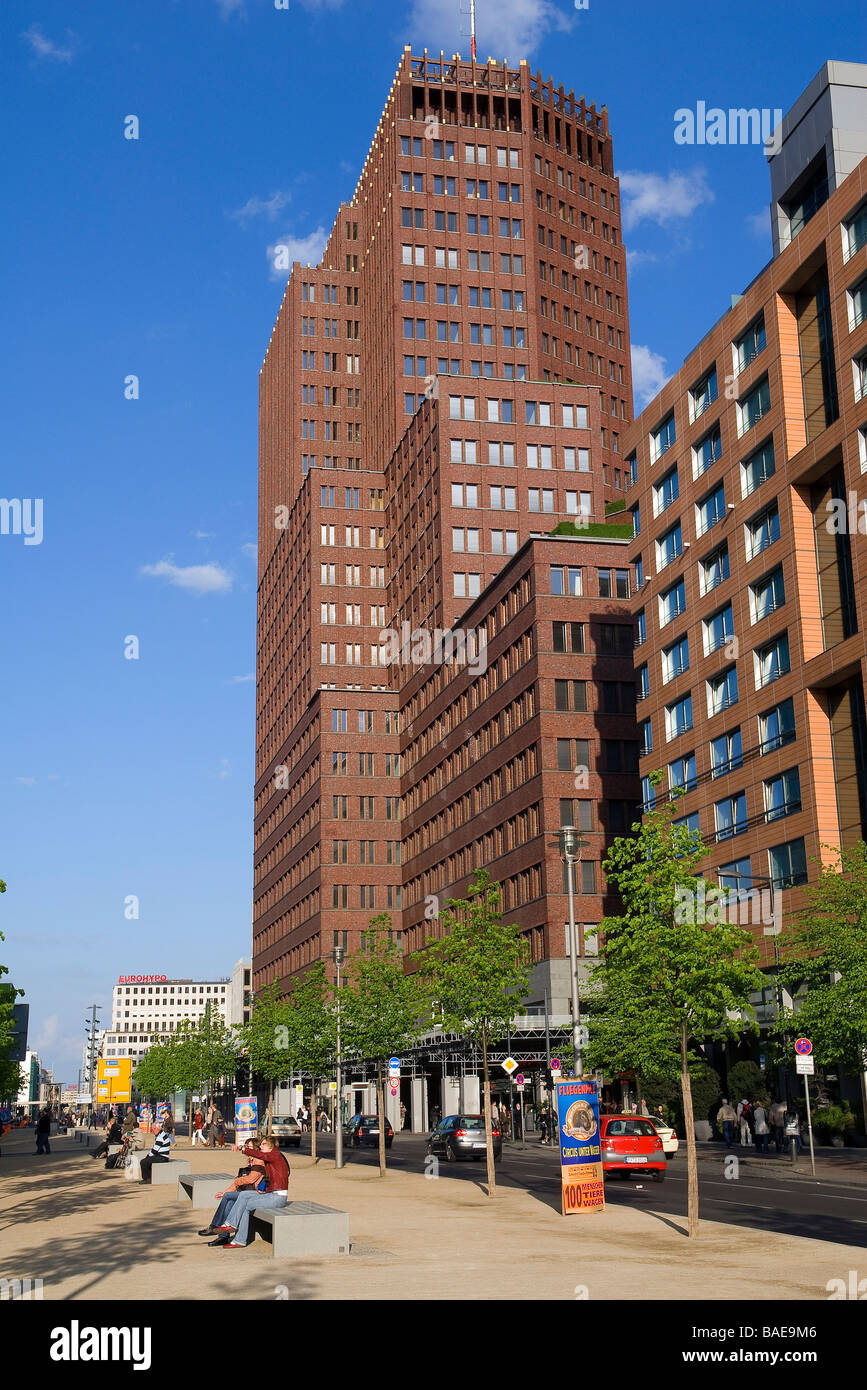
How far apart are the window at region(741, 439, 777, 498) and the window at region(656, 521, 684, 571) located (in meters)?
6.40

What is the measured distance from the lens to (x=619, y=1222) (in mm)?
21641

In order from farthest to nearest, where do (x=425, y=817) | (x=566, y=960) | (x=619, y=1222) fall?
(x=425, y=817)
(x=566, y=960)
(x=619, y=1222)

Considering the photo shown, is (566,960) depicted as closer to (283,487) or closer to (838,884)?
(838,884)

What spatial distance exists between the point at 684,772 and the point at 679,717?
105 inches

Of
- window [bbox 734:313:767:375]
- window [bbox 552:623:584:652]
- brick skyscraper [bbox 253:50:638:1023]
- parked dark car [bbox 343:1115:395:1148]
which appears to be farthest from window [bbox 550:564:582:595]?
parked dark car [bbox 343:1115:395:1148]

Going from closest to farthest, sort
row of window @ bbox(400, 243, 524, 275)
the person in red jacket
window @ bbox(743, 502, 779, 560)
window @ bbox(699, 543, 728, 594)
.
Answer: the person in red jacket → window @ bbox(743, 502, 779, 560) → window @ bbox(699, 543, 728, 594) → row of window @ bbox(400, 243, 524, 275)

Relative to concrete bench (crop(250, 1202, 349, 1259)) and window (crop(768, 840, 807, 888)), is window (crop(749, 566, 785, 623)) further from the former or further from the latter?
concrete bench (crop(250, 1202, 349, 1259))

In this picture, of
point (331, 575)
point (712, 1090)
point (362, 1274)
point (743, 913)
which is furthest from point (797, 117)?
point (331, 575)

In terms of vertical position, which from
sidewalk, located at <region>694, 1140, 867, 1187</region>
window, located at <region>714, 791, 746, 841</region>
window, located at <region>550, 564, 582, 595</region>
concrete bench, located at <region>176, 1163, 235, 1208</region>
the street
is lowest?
sidewalk, located at <region>694, 1140, 867, 1187</region>

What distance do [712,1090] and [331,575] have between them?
261 feet

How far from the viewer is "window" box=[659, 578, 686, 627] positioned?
206 ft

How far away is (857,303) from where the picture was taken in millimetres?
48625

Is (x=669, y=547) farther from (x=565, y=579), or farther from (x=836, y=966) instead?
(x=836, y=966)

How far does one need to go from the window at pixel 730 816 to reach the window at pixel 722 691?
3.79m
